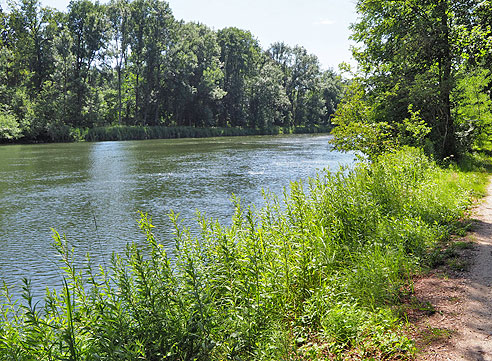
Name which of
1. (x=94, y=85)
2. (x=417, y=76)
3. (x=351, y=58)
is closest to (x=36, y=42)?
(x=94, y=85)

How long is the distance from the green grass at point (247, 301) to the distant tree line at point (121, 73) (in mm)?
48877

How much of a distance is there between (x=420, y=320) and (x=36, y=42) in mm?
65587

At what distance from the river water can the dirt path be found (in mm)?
3179

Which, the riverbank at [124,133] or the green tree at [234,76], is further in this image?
the green tree at [234,76]

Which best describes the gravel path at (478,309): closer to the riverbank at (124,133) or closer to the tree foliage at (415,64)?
the tree foliage at (415,64)

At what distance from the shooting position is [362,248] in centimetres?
600

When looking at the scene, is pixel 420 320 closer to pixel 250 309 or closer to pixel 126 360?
pixel 250 309

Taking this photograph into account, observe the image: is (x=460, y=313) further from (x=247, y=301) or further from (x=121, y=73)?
(x=121, y=73)

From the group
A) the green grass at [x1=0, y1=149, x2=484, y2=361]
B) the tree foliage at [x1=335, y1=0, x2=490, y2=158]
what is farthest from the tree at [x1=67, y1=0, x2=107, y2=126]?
the green grass at [x1=0, y1=149, x2=484, y2=361]

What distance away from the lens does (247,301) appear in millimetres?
4555

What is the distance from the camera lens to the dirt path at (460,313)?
350 centimetres

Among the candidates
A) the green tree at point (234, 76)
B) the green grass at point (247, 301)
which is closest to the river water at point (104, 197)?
the green grass at point (247, 301)

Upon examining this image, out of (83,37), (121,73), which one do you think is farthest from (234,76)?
(83,37)

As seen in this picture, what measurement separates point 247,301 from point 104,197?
1268cm
